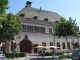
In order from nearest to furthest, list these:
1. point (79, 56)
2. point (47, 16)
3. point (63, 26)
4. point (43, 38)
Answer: point (79, 56)
point (63, 26)
point (43, 38)
point (47, 16)

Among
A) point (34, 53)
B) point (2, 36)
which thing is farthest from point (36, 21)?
point (2, 36)

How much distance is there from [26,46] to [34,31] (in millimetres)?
4574

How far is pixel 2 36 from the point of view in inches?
1240

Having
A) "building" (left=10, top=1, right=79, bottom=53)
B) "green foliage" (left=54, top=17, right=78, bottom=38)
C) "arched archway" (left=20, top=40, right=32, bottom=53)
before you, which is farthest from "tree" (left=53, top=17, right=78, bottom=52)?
"arched archway" (left=20, top=40, right=32, bottom=53)

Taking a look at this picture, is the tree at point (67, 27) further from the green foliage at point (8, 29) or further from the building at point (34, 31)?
the building at point (34, 31)

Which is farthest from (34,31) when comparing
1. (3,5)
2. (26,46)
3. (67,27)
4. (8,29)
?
(3,5)

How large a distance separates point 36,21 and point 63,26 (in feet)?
38.0

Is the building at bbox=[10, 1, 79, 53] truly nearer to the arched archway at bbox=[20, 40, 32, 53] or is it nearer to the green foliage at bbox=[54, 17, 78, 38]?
the arched archway at bbox=[20, 40, 32, 53]

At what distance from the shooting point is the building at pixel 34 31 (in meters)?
40.9

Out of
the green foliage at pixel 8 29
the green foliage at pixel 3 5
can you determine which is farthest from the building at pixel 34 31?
the green foliage at pixel 3 5

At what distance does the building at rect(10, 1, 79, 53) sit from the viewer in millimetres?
40906

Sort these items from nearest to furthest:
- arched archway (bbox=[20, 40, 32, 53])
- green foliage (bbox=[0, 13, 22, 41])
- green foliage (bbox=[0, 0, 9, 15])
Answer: green foliage (bbox=[0, 0, 9, 15]), green foliage (bbox=[0, 13, 22, 41]), arched archway (bbox=[20, 40, 32, 53])

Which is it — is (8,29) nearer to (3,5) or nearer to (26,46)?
(26,46)

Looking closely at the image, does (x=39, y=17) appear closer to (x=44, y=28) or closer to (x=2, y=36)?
(x=44, y=28)
